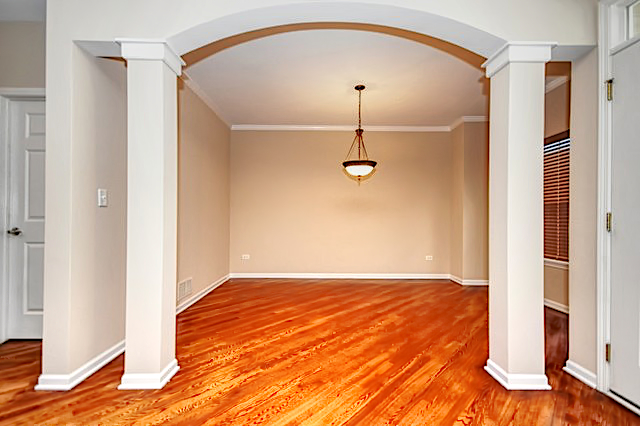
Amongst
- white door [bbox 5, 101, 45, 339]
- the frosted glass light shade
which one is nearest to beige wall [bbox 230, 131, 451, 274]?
the frosted glass light shade

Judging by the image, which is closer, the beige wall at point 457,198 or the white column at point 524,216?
the white column at point 524,216

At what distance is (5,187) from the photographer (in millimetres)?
3307

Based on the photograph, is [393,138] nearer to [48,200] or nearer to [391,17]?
[391,17]

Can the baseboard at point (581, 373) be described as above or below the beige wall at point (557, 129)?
below

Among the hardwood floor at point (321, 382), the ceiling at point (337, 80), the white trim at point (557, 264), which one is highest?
the ceiling at point (337, 80)

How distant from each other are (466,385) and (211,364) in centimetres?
185

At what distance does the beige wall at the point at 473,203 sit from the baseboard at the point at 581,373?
368 centimetres

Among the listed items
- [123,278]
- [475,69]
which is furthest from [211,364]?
[475,69]

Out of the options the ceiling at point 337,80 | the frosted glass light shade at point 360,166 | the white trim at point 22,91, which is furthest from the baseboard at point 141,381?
the frosted glass light shade at point 360,166

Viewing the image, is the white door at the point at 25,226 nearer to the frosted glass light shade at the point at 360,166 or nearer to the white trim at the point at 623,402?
the frosted glass light shade at the point at 360,166

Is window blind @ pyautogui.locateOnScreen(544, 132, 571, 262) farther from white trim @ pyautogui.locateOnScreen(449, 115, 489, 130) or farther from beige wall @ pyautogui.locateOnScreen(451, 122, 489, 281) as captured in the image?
white trim @ pyautogui.locateOnScreen(449, 115, 489, 130)

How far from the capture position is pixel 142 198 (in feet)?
8.16

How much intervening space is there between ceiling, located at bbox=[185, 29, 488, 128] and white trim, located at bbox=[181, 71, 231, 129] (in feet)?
0.11

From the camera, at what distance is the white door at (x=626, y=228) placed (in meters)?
2.25
